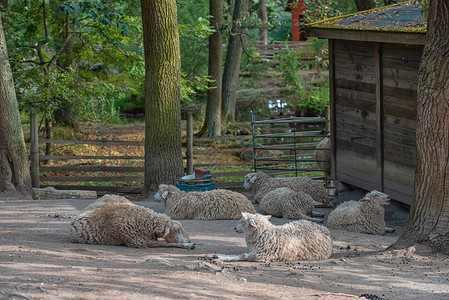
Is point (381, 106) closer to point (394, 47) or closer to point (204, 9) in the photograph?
point (394, 47)

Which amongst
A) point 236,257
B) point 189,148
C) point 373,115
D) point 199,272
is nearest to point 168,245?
point 236,257

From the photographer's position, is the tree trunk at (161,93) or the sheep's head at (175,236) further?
Result: the tree trunk at (161,93)

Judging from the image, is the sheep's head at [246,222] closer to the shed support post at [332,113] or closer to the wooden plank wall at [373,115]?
the wooden plank wall at [373,115]

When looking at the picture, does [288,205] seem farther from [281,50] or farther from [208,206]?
[281,50]

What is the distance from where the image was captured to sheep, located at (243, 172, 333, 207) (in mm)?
12133

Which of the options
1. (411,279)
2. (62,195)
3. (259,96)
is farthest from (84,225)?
(259,96)

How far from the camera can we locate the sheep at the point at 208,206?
1027cm

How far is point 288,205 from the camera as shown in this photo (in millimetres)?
10727

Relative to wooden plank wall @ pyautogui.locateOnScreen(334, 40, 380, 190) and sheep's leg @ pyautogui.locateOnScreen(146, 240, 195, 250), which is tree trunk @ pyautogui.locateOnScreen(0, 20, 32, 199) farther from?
wooden plank wall @ pyautogui.locateOnScreen(334, 40, 380, 190)

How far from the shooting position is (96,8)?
13.4 metres

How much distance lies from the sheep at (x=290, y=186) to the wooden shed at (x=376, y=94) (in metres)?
0.85

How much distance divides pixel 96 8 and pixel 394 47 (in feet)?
21.4

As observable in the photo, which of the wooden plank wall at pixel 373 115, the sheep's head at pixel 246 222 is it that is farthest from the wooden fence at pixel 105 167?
the sheep's head at pixel 246 222

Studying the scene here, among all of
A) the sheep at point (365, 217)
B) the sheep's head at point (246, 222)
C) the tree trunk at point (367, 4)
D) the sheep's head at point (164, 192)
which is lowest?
the sheep at point (365, 217)
